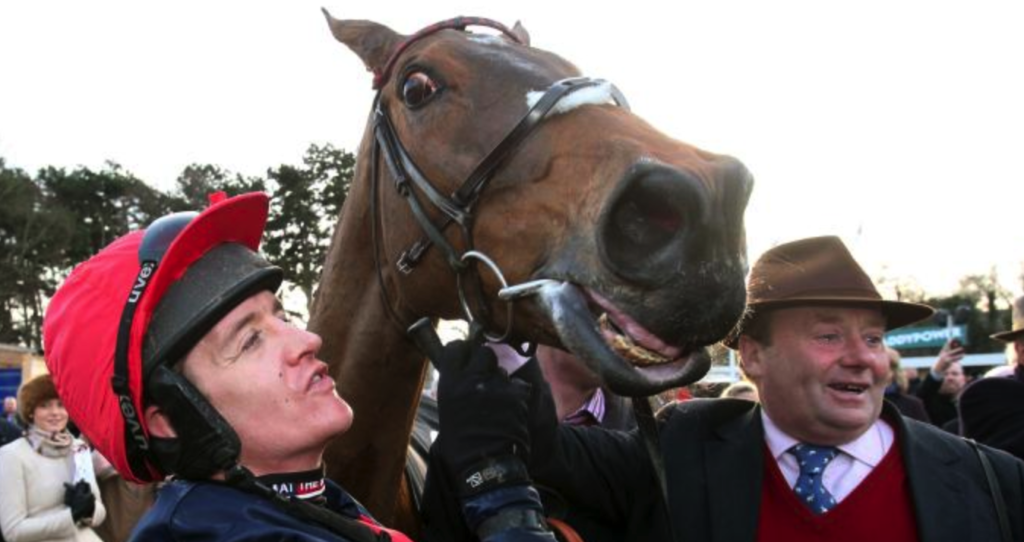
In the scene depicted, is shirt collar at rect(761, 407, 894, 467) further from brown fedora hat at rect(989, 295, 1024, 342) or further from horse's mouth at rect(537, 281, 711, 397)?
brown fedora hat at rect(989, 295, 1024, 342)

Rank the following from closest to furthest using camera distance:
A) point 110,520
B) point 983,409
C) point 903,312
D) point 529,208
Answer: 1. point 529,208
2. point 903,312
3. point 983,409
4. point 110,520

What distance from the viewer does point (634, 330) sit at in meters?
1.95

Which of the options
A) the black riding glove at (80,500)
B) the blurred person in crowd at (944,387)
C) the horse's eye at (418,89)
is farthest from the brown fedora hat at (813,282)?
the blurred person in crowd at (944,387)

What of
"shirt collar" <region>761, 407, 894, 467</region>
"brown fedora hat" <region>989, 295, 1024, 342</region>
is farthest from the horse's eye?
"brown fedora hat" <region>989, 295, 1024, 342</region>

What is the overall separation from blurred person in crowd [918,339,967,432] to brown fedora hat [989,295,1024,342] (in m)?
2.97

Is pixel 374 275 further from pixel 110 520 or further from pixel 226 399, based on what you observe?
pixel 110 520

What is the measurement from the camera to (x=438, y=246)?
2.46 m

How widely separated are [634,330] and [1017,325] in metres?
4.01

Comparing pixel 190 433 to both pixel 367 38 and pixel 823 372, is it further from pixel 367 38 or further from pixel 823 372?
pixel 823 372

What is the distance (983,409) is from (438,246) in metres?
3.15

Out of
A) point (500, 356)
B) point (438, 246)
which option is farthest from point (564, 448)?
point (438, 246)

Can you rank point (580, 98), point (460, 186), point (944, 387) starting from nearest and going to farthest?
point (580, 98), point (460, 186), point (944, 387)

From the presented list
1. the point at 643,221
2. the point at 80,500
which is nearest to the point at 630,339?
the point at 643,221

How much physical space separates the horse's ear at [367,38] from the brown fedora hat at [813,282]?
1497 mm
